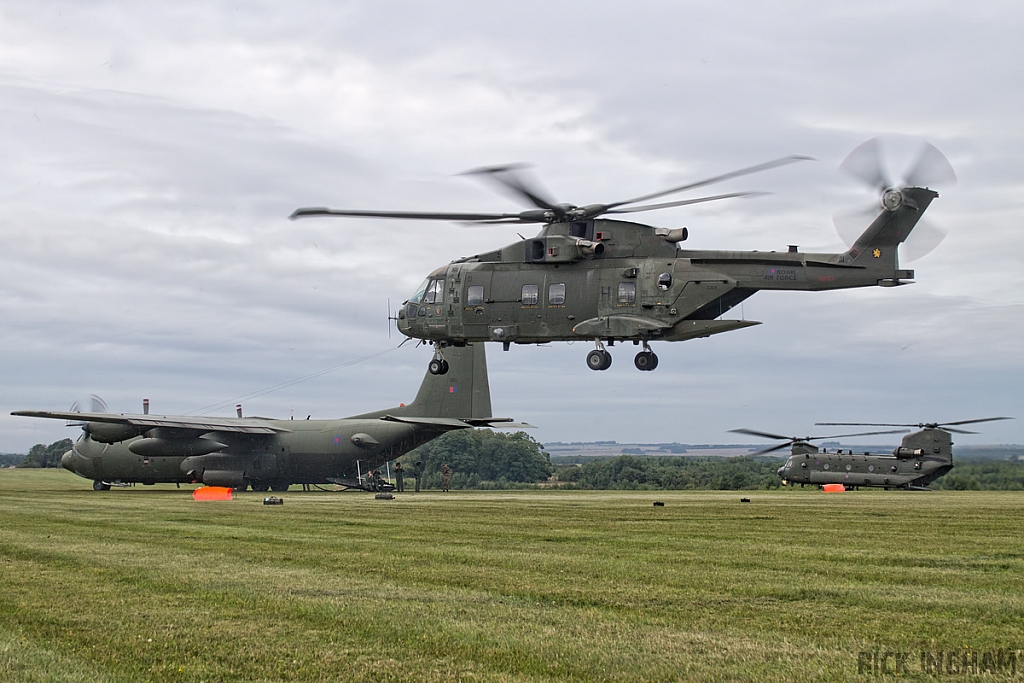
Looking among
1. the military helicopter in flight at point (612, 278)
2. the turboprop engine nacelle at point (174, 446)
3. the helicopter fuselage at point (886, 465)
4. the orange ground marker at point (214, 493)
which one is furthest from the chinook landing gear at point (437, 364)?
the helicopter fuselage at point (886, 465)

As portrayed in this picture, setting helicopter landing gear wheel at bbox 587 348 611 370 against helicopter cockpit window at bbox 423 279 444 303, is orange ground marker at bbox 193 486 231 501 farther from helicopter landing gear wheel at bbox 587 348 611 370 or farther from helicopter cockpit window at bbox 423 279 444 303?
helicopter landing gear wheel at bbox 587 348 611 370

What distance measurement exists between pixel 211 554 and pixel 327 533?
4.94 meters

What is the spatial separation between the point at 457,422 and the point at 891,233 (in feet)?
90.6

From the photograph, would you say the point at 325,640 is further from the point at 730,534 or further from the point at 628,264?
the point at 628,264

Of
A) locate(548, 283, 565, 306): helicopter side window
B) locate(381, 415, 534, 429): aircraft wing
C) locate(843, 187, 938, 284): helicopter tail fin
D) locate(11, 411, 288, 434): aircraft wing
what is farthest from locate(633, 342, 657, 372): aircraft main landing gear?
locate(11, 411, 288, 434): aircraft wing

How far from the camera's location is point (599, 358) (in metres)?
33.5

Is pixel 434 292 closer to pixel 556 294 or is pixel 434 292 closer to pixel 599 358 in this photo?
pixel 556 294

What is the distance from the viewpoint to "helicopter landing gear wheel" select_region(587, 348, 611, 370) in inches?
1315

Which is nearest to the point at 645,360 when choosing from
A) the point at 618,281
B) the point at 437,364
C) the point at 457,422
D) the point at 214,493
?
the point at 618,281

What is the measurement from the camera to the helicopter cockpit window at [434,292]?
3588 centimetres

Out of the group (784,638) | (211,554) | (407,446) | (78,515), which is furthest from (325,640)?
(407,446)

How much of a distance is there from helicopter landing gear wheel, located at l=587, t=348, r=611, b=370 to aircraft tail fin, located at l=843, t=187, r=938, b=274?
28.0 ft

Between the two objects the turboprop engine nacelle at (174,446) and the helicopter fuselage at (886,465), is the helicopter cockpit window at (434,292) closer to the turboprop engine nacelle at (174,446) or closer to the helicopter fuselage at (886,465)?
the turboprop engine nacelle at (174,446)

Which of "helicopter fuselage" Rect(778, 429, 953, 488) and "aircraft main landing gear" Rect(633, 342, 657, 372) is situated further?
"helicopter fuselage" Rect(778, 429, 953, 488)
